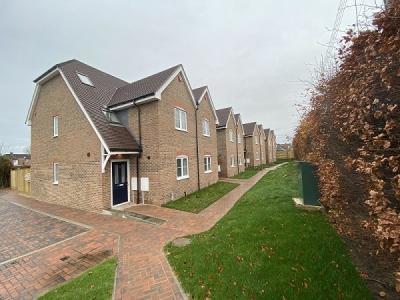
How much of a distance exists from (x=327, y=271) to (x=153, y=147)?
9890 millimetres

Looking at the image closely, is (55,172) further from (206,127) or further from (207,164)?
(206,127)

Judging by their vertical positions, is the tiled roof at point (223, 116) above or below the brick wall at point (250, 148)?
above

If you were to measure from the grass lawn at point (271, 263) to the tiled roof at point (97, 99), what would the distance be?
693 centimetres

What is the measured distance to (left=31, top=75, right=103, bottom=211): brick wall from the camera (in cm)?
1171

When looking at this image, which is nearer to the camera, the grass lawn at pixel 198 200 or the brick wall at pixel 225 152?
the grass lawn at pixel 198 200

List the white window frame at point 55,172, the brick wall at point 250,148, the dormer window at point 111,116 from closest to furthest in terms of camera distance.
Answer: the dormer window at point 111,116 → the white window frame at point 55,172 → the brick wall at point 250,148

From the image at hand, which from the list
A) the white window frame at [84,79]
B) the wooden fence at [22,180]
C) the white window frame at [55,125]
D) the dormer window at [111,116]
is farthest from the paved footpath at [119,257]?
the wooden fence at [22,180]

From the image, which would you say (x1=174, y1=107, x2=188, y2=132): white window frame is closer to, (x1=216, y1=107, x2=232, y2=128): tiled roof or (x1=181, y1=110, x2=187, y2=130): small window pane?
(x1=181, y1=110, x2=187, y2=130): small window pane

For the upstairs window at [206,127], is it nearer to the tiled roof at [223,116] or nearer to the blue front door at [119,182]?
the tiled roof at [223,116]

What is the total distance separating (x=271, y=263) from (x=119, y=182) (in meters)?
9.58

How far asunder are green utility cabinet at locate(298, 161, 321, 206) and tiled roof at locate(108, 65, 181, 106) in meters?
8.40

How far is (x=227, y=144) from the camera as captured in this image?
25234 mm

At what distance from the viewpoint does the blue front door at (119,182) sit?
12.0 metres

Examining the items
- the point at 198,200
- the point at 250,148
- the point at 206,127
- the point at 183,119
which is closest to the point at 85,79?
the point at 183,119
